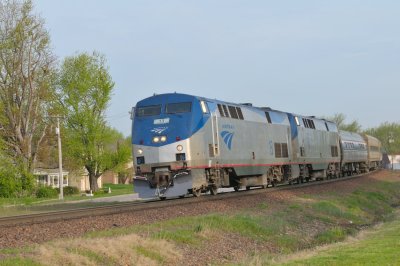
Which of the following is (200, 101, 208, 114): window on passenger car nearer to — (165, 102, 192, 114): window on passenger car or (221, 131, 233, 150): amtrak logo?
(165, 102, 192, 114): window on passenger car

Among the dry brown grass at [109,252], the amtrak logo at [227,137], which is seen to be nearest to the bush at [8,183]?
the amtrak logo at [227,137]

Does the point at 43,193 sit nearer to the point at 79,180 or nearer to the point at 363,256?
the point at 79,180

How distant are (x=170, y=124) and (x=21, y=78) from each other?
3081 cm

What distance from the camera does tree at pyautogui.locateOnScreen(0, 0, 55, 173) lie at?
4869 centimetres

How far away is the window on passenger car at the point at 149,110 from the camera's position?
927 inches

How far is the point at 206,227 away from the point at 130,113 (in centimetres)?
1002

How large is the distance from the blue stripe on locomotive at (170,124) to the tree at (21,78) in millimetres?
28659

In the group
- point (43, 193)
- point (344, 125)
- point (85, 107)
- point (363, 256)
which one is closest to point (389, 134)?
point (344, 125)

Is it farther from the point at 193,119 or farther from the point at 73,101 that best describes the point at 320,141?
the point at 73,101

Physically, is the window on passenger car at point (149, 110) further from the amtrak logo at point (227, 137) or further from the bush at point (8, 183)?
the bush at point (8, 183)

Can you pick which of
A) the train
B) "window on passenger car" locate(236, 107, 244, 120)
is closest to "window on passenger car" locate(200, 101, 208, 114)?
the train

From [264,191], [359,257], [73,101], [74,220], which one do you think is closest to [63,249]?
[74,220]

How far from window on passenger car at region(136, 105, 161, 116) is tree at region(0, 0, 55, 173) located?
28.1 meters

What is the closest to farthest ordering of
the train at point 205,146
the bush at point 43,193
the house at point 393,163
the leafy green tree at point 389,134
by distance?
the train at point 205,146 → the bush at point 43,193 → the house at point 393,163 → the leafy green tree at point 389,134
